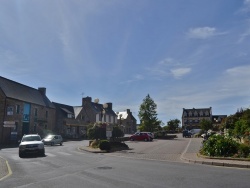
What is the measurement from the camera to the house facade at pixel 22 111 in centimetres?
4200

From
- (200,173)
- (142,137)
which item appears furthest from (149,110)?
(200,173)

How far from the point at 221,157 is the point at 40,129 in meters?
41.2

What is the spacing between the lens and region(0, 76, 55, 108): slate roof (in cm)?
4459

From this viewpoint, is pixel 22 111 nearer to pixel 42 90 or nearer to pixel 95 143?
pixel 42 90

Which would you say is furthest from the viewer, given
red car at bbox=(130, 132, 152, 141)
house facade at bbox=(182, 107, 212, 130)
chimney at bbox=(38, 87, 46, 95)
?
house facade at bbox=(182, 107, 212, 130)

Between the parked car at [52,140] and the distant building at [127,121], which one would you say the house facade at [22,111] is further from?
the distant building at [127,121]

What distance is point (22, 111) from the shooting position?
153 ft

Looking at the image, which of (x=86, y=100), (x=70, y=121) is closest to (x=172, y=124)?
(x=86, y=100)

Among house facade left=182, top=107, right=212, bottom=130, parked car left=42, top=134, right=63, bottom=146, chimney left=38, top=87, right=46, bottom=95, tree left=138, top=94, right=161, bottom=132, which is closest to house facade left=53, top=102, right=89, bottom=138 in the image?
chimney left=38, top=87, right=46, bottom=95

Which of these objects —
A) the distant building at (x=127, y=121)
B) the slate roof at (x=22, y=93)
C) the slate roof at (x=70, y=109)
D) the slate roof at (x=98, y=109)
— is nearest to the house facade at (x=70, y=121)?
the slate roof at (x=70, y=109)

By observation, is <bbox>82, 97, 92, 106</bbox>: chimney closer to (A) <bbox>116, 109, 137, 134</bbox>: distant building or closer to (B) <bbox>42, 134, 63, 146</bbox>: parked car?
(A) <bbox>116, 109, 137, 134</bbox>: distant building

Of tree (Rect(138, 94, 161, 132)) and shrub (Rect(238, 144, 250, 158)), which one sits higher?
tree (Rect(138, 94, 161, 132))

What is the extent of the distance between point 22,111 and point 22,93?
409cm

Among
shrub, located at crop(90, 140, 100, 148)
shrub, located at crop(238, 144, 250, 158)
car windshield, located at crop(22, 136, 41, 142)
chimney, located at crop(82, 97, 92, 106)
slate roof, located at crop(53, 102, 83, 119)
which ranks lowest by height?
shrub, located at crop(90, 140, 100, 148)
